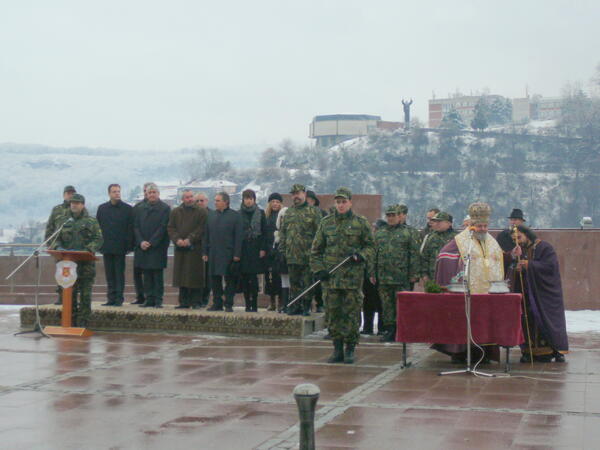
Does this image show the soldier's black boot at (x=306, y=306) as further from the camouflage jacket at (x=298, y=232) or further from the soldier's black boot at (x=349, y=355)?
the soldier's black boot at (x=349, y=355)

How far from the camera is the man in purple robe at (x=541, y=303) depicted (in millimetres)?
10789

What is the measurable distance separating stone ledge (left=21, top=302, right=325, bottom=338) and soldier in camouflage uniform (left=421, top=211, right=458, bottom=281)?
5.42 feet

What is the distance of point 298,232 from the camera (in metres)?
12.9

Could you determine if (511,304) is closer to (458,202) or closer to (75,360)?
(75,360)

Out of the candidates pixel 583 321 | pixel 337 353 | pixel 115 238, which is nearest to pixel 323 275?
pixel 337 353

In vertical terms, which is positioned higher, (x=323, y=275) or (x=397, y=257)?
(x=397, y=257)

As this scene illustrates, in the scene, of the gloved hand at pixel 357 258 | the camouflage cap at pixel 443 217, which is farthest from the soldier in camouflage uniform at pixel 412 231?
the gloved hand at pixel 357 258

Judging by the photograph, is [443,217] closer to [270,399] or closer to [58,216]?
[270,399]

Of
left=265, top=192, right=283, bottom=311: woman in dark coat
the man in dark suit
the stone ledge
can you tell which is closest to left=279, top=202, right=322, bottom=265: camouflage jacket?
left=265, top=192, right=283, bottom=311: woman in dark coat

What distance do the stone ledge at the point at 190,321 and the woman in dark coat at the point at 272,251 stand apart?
53 cm

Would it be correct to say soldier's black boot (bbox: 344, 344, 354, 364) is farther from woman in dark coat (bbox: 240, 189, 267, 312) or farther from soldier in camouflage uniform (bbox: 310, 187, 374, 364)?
woman in dark coat (bbox: 240, 189, 267, 312)

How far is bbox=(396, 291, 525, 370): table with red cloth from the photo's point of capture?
32.2 ft

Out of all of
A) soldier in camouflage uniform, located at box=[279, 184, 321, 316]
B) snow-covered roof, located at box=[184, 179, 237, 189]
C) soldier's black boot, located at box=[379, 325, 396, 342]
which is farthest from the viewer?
snow-covered roof, located at box=[184, 179, 237, 189]

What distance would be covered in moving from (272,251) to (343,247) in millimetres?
3328
